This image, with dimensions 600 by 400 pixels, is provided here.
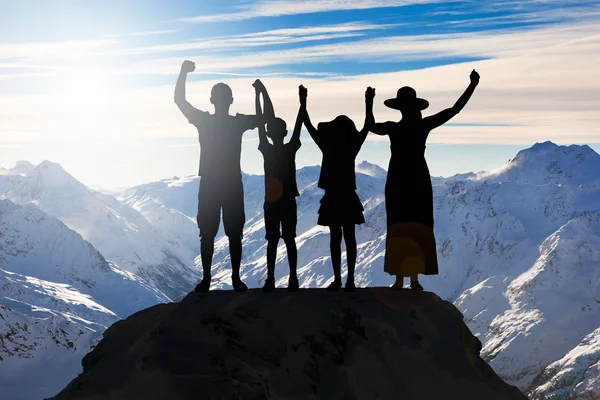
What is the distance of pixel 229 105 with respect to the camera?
14.0 metres

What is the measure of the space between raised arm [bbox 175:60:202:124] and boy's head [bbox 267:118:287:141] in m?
1.46

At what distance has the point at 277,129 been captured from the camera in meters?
14.0

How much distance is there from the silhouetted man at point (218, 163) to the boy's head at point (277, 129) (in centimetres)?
31

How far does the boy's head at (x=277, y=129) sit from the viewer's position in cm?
1400

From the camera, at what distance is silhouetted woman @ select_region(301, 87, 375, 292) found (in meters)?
13.9

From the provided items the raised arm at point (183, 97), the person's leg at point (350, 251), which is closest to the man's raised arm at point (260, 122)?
the raised arm at point (183, 97)

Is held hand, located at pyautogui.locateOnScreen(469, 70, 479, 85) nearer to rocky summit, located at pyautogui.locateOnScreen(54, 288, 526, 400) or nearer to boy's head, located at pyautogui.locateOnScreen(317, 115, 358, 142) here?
boy's head, located at pyautogui.locateOnScreen(317, 115, 358, 142)

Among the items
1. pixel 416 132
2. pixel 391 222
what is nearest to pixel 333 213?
pixel 391 222

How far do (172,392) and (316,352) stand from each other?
2978mm

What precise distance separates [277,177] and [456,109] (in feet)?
12.5

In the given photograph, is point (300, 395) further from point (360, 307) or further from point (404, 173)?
point (404, 173)

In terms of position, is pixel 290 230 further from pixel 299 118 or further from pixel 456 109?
pixel 456 109

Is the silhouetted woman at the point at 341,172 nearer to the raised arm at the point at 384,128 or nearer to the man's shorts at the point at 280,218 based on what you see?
the raised arm at the point at 384,128

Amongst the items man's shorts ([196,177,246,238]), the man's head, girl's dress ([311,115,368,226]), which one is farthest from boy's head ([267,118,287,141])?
man's shorts ([196,177,246,238])
